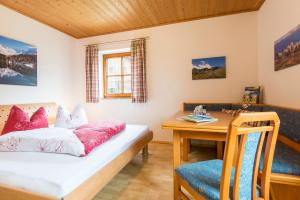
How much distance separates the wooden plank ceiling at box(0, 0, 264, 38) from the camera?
2.59 metres

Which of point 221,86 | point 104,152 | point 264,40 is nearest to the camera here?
point 104,152

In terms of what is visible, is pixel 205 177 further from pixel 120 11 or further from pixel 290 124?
pixel 120 11

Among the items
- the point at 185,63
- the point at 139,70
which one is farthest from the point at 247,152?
the point at 139,70

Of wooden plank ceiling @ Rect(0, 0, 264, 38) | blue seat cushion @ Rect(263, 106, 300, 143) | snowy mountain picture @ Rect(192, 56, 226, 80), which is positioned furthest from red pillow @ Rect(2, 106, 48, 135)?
blue seat cushion @ Rect(263, 106, 300, 143)

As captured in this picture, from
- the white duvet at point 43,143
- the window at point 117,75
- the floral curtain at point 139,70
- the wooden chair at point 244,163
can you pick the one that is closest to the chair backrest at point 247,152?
the wooden chair at point 244,163

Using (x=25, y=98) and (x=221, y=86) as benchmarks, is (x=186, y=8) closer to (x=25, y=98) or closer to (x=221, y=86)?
(x=221, y=86)

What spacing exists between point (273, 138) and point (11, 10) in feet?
12.6

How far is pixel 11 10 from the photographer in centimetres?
267

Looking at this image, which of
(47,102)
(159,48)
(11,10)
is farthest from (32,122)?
(159,48)

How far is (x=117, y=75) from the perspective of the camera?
3908 millimetres

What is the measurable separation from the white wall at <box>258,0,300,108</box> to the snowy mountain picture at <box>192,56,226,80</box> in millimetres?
613

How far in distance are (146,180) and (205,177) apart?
106cm

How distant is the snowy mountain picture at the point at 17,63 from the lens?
2.53 meters

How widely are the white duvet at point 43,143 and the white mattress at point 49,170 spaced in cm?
4
